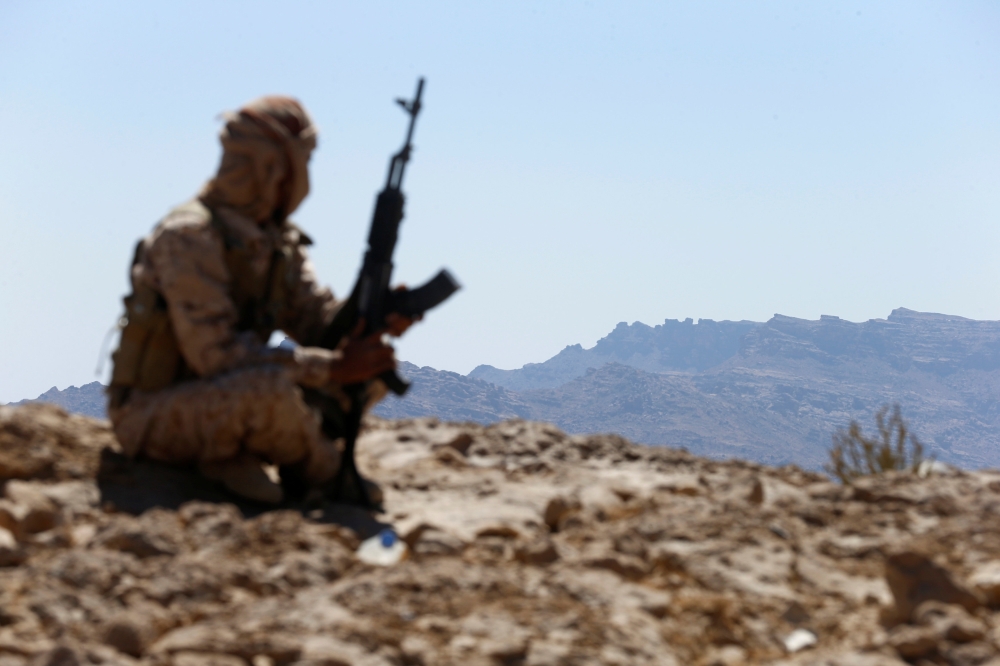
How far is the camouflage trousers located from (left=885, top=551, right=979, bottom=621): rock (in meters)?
2.67

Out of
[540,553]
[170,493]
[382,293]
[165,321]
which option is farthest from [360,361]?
[540,553]

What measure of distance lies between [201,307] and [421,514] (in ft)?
4.57

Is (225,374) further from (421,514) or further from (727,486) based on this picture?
(727,486)

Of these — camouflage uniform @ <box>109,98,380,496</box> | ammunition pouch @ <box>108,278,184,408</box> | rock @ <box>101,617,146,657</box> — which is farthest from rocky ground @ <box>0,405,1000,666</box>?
ammunition pouch @ <box>108,278,184,408</box>

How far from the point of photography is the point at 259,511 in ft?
16.2

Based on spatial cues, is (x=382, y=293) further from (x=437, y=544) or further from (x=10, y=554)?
(x=10, y=554)

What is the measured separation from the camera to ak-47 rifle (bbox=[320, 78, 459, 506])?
532 cm

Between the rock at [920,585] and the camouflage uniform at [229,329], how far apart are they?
8.70 feet

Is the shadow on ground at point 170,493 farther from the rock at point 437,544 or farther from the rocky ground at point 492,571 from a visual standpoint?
the rock at point 437,544

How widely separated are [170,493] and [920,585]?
10.4 ft

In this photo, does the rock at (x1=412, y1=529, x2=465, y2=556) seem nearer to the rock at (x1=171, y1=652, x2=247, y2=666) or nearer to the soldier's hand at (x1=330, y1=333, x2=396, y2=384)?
the soldier's hand at (x1=330, y1=333, x2=396, y2=384)

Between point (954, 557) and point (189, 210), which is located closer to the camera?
point (954, 557)

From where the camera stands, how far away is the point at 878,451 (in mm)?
8039

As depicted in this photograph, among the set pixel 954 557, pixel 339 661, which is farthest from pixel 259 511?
pixel 954 557
